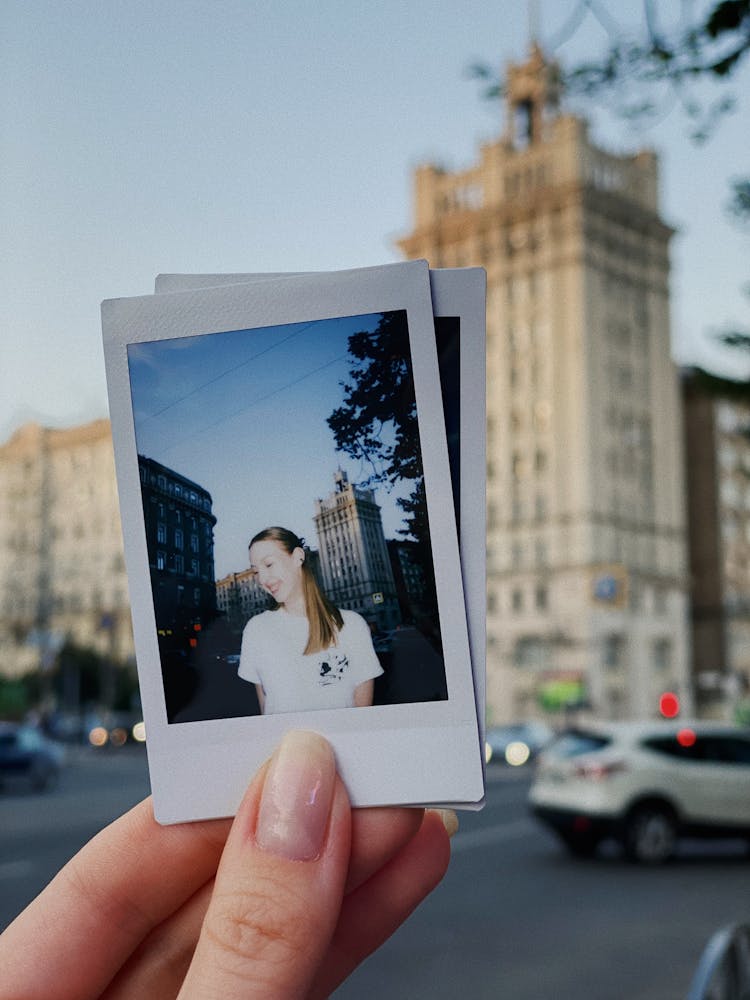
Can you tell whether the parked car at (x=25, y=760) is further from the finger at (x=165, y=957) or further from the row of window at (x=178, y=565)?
the row of window at (x=178, y=565)

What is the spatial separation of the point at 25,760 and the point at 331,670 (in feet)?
69.6

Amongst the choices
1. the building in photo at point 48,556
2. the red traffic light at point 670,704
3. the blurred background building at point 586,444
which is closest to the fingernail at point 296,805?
the building in photo at point 48,556

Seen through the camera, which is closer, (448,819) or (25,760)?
(448,819)

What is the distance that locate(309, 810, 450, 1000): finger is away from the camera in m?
1.08

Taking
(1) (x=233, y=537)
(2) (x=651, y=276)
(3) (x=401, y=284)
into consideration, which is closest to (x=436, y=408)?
(3) (x=401, y=284)

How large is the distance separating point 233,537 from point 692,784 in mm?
12205

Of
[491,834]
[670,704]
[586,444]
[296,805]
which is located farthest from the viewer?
[586,444]

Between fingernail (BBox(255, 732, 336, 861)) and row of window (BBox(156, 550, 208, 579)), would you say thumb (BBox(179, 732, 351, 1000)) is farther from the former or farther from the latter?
row of window (BBox(156, 550, 208, 579))

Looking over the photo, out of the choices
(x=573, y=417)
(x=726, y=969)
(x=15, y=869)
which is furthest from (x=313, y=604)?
(x=573, y=417)

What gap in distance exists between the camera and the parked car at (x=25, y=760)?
68.6ft

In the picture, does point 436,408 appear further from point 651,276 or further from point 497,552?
point 651,276

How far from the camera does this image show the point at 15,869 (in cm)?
1027

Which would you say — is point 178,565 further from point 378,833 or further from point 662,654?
point 662,654

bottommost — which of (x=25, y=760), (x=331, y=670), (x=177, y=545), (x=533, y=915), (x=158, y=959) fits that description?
(x=25, y=760)
